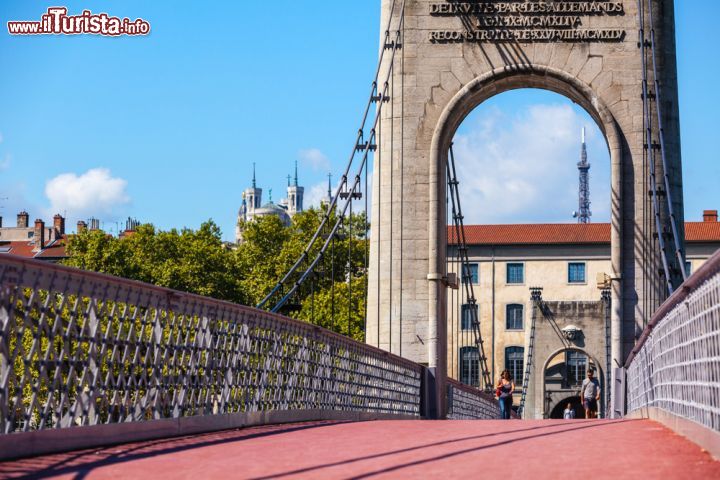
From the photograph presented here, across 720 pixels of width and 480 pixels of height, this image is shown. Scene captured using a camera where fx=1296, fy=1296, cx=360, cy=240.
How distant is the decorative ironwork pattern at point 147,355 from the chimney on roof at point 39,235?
7754cm

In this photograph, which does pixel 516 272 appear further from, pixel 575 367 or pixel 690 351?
pixel 690 351

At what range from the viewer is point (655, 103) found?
20.6 meters

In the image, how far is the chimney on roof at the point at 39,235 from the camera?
89375 mm

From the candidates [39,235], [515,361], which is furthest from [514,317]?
[39,235]

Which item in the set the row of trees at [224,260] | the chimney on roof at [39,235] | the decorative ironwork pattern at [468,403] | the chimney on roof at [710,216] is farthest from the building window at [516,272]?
the chimney on roof at [39,235]

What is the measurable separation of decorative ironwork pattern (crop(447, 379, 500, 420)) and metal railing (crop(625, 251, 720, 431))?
10627 millimetres

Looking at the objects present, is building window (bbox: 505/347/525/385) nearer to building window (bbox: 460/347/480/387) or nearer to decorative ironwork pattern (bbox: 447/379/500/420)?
building window (bbox: 460/347/480/387)

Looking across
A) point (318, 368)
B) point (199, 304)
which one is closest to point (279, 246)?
point (318, 368)

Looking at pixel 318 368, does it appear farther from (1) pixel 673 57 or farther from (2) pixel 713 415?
(1) pixel 673 57

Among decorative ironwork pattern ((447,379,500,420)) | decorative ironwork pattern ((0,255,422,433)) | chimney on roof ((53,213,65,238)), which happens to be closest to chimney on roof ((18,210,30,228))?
chimney on roof ((53,213,65,238))

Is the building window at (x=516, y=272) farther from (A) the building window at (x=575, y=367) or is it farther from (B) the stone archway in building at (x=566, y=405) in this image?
(B) the stone archway in building at (x=566, y=405)

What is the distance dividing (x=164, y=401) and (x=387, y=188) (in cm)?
1240

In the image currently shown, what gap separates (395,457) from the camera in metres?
7.18

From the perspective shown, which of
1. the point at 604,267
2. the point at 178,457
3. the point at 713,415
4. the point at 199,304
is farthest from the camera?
the point at 604,267
